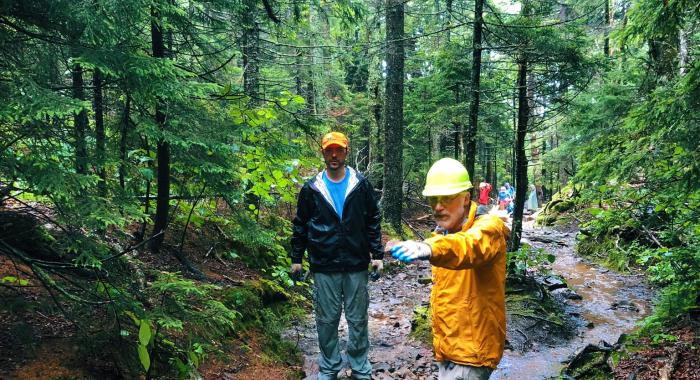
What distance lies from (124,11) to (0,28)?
2.60 ft

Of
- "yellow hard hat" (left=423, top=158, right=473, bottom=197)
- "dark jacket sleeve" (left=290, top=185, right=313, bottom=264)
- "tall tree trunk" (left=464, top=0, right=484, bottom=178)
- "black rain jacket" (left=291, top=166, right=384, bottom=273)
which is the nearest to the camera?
"yellow hard hat" (left=423, top=158, right=473, bottom=197)

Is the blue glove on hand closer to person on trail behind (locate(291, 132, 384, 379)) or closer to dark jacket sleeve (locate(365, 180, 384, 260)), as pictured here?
person on trail behind (locate(291, 132, 384, 379))

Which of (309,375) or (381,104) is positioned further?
(381,104)

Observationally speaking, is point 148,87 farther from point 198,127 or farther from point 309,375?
point 309,375

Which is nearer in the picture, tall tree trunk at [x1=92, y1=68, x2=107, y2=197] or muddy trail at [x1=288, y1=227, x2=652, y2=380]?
tall tree trunk at [x1=92, y1=68, x2=107, y2=197]

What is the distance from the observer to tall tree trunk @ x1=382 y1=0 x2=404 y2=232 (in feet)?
40.7

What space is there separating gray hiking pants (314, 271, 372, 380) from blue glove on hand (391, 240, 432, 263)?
7.75 ft

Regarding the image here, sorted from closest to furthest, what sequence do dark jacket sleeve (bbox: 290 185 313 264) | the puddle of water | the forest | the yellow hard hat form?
the yellow hard hat
the forest
dark jacket sleeve (bbox: 290 185 313 264)
the puddle of water

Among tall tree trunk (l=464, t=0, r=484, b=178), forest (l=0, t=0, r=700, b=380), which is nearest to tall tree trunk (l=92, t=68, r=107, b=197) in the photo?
forest (l=0, t=0, r=700, b=380)

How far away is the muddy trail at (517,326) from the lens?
5820 mm

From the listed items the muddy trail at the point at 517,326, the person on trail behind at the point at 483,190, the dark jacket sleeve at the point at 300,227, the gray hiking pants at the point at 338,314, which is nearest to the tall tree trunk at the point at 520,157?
the muddy trail at the point at 517,326

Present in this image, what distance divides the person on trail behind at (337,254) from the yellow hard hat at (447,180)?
2009mm

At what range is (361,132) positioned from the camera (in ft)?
81.9

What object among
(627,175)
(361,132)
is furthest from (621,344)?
(361,132)
